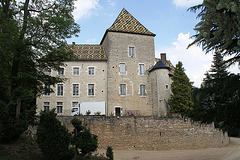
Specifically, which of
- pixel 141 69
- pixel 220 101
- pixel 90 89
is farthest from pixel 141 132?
pixel 220 101

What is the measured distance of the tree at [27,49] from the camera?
7961mm

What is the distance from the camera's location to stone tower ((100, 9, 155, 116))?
21.2m

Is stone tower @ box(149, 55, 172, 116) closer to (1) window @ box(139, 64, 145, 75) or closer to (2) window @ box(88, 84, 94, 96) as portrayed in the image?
(1) window @ box(139, 64, 145, 75)

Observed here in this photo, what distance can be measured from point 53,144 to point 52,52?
13.3 feet

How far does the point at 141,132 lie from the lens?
15.4 meters

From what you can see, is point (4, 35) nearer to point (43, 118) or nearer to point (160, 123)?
point (43, 118)

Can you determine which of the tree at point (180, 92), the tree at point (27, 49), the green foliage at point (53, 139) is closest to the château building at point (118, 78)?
the tree at point (180, 92)

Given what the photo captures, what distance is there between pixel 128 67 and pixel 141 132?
8645 millimetres

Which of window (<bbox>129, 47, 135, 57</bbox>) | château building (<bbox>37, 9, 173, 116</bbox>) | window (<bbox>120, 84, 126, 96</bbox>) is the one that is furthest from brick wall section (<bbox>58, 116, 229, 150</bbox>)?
window (<bbox>129, 47, 135, 57</bbox>)

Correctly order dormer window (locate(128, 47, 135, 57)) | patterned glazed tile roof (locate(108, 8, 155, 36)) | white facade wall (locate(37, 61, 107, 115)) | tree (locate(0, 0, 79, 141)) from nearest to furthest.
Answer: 1. tree (locate(0, 0, 79, 141))
2. white facade wall (locate(37, 61, 107, 115))
3. dormer window (locate(128, 47, 135, 57))
4. patterned glazed tile roof (locate(108, 8, 155, 36))

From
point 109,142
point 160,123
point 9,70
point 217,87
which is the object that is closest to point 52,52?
point 9,70

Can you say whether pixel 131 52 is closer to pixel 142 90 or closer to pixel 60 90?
pixel 142 90

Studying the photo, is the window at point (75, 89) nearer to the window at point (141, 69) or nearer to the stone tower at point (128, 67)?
the stone tower at point (128, 67)

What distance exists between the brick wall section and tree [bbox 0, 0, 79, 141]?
6.56 meters
